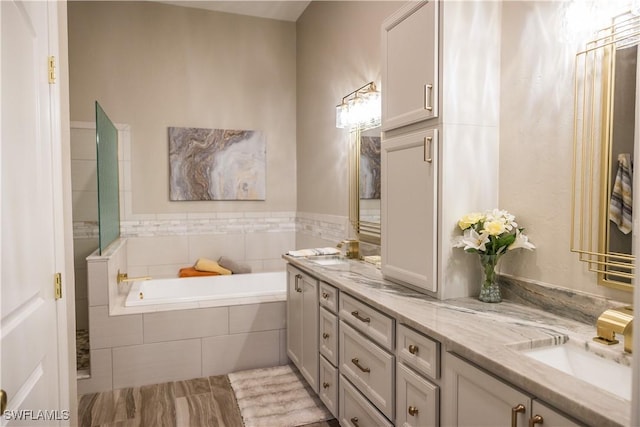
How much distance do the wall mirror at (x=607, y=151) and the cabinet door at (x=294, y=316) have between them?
1636 millimetres

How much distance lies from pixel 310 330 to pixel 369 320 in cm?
79

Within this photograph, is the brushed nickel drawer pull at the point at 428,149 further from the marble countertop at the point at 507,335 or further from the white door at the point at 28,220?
the white door at the point at 28,220

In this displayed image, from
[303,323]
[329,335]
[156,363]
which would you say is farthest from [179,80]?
[329,335]

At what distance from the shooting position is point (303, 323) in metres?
2.63

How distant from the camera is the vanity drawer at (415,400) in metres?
1.42

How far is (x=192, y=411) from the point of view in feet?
8.19

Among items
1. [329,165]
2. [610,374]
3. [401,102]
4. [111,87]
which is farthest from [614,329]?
[111,87]

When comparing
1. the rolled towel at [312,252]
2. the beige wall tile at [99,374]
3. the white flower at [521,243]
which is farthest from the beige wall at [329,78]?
the beige wall tile at [99,374]

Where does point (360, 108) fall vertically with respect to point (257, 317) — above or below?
above

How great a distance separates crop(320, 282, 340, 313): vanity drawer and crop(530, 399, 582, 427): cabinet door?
118 cm

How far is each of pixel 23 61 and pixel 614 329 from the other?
1843 millimetres

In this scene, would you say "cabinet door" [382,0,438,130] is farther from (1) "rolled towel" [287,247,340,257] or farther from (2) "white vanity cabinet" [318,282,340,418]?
(1) "rolled towel" [287,247,340,257]

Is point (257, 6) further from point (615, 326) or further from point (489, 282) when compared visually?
point (615, 326)

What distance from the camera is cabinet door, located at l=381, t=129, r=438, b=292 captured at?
178cm
